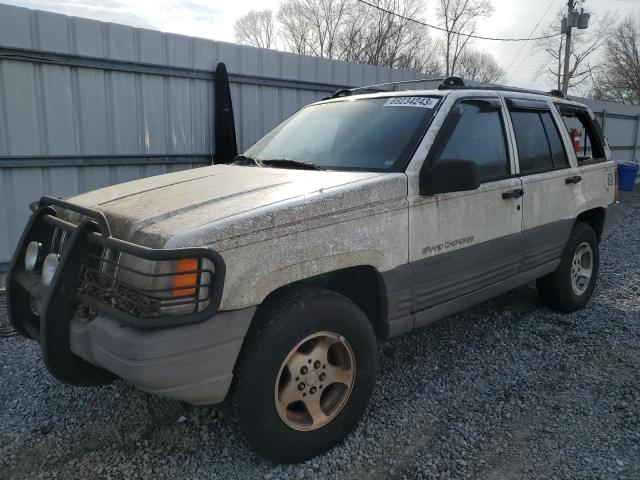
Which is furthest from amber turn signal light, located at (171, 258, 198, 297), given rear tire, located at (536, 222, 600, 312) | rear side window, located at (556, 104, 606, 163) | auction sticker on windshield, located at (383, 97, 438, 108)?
rear side window, located at (556, 104, 606, 163)

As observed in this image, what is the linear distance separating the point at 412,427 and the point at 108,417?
5.90ft

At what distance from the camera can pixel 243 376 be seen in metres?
2.43

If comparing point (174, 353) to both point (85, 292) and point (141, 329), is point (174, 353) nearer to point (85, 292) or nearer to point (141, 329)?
point (141, 329)

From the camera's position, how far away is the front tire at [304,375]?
2455 mm

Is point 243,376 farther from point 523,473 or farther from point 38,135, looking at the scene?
point 38,135

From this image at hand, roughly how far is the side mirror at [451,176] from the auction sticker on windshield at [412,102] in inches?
24.3

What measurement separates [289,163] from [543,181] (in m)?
2.10

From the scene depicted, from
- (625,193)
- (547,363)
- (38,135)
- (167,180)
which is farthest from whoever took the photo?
(625,193)

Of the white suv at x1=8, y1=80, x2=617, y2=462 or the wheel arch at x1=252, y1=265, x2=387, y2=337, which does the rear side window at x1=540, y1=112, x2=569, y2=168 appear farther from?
the wheel arch at x1=252, y1=265, x2=387, y2=337

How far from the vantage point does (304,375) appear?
2.66 metres

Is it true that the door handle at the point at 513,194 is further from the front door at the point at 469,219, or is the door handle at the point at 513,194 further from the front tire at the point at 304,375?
the front tire at the point at 304,375

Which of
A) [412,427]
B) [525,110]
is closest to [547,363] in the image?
[412,427]

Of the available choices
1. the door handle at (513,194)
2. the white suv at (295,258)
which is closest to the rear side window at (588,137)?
the white suv at (295,258)

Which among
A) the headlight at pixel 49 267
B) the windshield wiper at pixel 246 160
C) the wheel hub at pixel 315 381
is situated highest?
the windshield wiper at pixel 246 160
